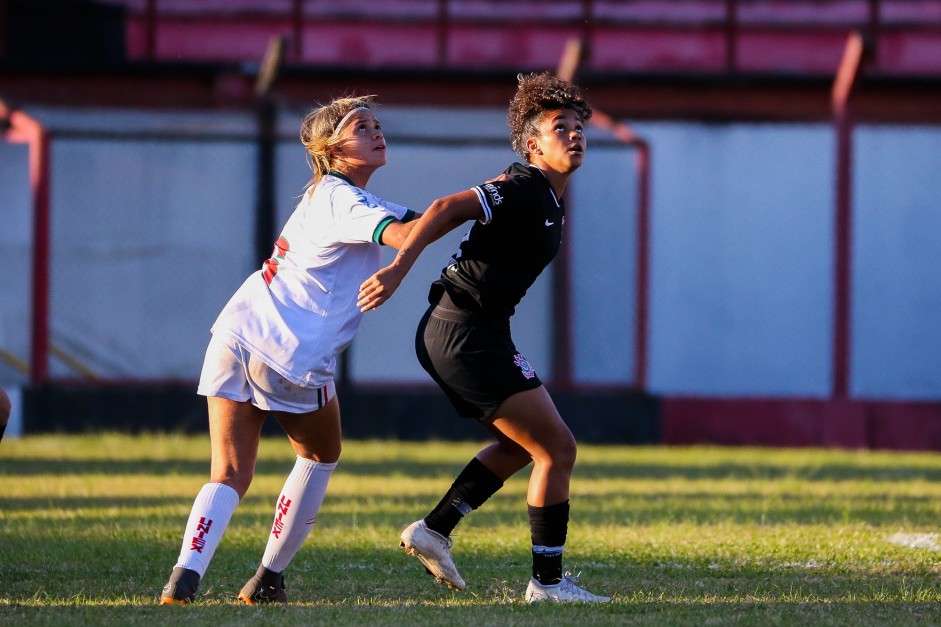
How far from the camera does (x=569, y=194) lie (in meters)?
16.5

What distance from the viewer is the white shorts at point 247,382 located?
5.51 m

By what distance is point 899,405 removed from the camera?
15.6m

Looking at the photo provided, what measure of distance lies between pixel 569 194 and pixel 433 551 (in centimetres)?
1080

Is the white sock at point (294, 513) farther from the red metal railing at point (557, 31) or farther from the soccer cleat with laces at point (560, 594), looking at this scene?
the red metal railing at point (557, 31)

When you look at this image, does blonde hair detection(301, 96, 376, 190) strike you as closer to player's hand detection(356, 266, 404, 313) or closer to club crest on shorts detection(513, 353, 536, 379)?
player's hand detection(356, 266, 404, 313)

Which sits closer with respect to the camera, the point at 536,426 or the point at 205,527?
the point at 205,527

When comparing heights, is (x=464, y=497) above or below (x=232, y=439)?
below

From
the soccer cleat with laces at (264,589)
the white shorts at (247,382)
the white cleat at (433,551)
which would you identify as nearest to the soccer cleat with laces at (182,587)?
the soccer cleat with laces at (264,589)

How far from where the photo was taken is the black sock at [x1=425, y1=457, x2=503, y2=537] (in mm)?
6059

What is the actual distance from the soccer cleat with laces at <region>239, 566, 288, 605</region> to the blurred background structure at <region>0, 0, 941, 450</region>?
9049 millimetres

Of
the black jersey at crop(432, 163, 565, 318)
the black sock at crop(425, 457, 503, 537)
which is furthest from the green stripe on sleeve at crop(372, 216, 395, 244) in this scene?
the black sock at crop(425, 457, 503, 537)

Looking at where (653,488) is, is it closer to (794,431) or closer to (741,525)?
(741,525)

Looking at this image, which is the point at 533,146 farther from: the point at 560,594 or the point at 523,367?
the point at 560,594

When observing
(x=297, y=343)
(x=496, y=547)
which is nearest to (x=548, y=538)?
(x=297, y=343)
